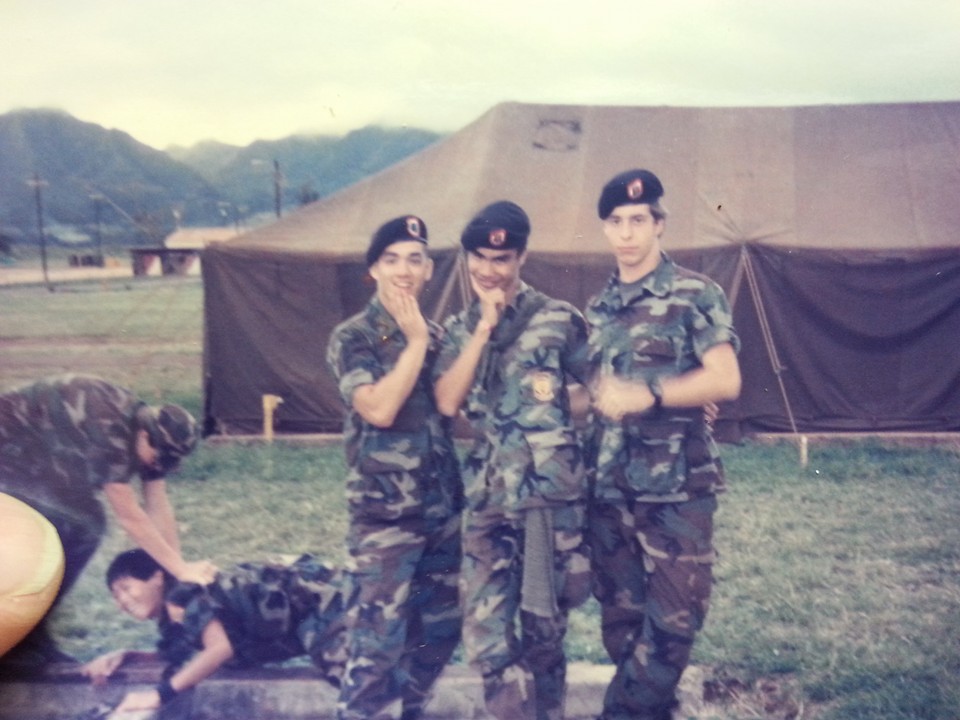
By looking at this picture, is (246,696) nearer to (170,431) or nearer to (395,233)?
(170,431)

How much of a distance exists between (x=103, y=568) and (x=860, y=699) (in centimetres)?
206

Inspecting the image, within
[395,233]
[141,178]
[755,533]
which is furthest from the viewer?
[141,178]

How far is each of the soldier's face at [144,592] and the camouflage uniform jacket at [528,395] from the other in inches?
39.5

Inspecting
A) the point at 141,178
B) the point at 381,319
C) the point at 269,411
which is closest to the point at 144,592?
the point at 269,411

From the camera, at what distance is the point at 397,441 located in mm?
2174

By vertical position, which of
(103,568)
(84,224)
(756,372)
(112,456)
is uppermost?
(84,224)

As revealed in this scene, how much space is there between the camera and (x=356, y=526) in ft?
7.31

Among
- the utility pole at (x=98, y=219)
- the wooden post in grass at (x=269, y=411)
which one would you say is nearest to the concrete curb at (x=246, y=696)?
the wooden post in grass at (x=269, y=411)

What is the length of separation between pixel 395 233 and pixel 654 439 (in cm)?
84

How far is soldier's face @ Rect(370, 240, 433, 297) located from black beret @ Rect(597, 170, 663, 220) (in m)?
0.48

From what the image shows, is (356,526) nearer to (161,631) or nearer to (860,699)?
(161,631)

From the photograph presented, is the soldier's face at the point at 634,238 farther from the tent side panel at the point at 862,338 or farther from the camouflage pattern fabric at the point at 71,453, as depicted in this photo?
the camouflage pattern fabric at the point at 71,453

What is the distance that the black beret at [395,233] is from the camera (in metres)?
2.22

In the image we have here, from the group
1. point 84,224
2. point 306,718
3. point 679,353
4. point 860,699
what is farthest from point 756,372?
point 84,224
